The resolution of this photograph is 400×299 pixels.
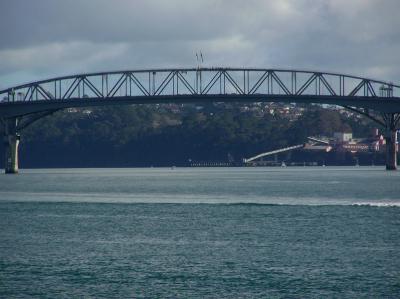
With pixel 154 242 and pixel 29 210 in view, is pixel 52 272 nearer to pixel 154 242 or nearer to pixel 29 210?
pixel 154 242

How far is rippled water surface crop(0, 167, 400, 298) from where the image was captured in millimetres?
45781

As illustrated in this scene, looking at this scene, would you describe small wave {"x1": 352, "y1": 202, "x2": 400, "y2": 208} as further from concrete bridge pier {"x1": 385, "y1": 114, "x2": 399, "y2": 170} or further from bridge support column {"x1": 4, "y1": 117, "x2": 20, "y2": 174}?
bridge support column {"x1": 4, "y1": 117, "x2": 20, "y2": 174}

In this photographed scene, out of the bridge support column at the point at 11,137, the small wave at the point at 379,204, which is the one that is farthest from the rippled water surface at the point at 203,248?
the bridge support column at the point at 11,137

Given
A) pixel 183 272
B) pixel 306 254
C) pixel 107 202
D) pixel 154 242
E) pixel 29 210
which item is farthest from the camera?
pixel 107 202

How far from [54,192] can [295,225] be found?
48.6 m

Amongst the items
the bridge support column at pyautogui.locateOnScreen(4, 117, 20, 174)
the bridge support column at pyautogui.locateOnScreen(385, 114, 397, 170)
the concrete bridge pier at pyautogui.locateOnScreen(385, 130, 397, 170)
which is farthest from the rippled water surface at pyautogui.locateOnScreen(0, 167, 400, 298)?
the bridge support column at pyautogui.locateOnScreen(4, 117, 20, 174)

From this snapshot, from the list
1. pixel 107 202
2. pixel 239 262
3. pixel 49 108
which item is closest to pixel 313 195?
pixel 107 202

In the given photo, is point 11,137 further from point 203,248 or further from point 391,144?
point 203,248

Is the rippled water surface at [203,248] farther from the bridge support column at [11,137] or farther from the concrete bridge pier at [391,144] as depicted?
the bridge support column at [11,137]

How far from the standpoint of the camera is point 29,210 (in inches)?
3354

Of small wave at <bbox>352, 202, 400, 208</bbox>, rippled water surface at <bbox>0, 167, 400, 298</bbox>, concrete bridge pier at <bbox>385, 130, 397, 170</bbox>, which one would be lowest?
rippled water surface at <bbox>0, 167, 400, 298</bbox>

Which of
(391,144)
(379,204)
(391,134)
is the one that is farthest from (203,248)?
(391,144)

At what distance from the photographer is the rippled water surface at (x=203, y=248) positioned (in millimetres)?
45781

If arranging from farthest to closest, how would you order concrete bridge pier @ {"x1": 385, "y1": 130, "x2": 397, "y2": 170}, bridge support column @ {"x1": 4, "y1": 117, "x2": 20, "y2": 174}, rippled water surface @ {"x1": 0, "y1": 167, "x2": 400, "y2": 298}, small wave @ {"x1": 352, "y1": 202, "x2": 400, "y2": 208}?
bridge support column @ {"x1": 4, "y1": 117, "x2": 20, "y2": 174} → concrete bridge pier @ {"x1": 385, "y1": 130, "x2": 397, "y2": 170} → small wave @ {"x1": 352, "y1": 202, "x2": 400, "y2": 208} → rippled water surface @ {"x1": 0, "y1": 167, "x2": 400, "y2": 298}
